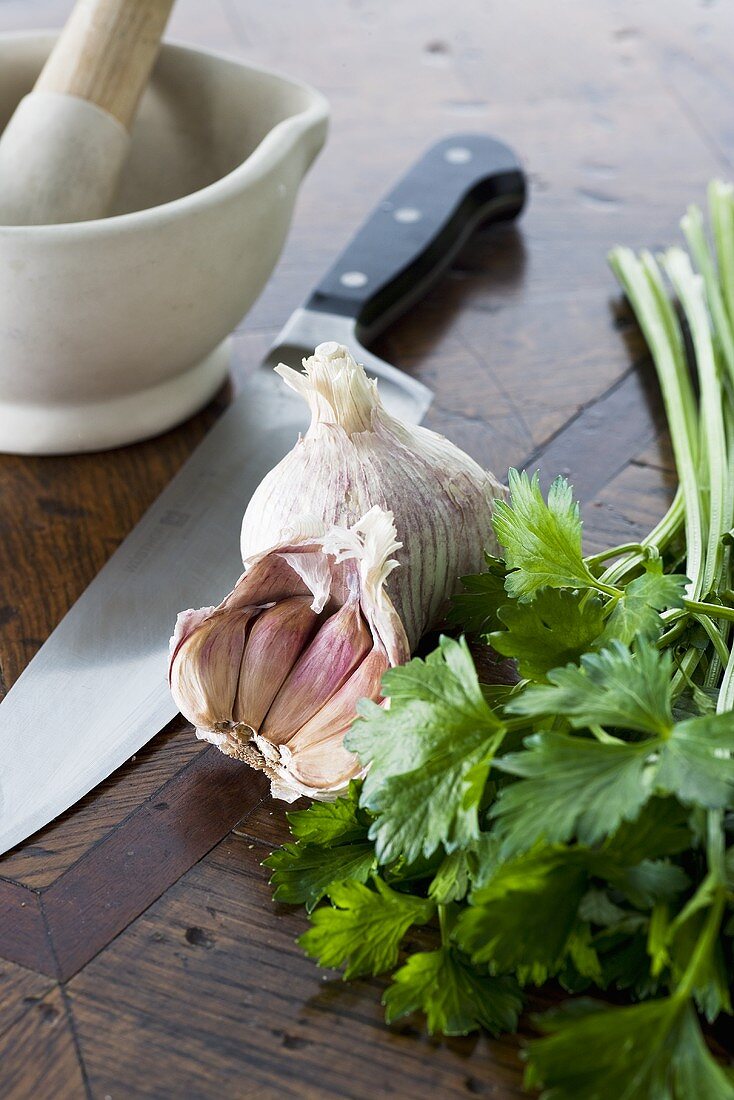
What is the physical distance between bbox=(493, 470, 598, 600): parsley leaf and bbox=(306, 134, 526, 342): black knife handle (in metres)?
0.48

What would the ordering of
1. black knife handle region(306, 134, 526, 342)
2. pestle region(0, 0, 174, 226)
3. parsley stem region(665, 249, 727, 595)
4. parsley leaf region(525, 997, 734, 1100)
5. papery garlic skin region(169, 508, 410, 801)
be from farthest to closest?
black knife handle region(306, 134, 526, 342)
pestle region(0, 0, 174, 226)
parsley stem region(665, 249, 727, 595)
papery garlic skin region(169, 508, 410, 801)
parsley leaf region(525, 997, 734, 1100)

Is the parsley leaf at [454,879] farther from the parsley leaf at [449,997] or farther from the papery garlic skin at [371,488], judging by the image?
the papery garlic skin at [371,488]

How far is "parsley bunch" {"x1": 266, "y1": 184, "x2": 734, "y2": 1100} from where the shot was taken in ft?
1.89

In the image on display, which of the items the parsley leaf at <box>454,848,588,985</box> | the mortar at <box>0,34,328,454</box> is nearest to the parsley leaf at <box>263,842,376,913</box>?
the parsley leaf at <box>454,848,588,985</box>

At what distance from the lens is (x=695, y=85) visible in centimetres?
177

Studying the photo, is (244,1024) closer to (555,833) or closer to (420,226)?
(555,833)

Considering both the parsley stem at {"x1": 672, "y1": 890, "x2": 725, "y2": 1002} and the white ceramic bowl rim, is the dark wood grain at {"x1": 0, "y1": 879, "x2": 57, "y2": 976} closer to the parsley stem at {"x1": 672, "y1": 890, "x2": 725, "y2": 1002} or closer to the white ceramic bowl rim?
the parsley stem at {"x1": 672, "y1": 890, "x2": 725, "y2": 1002}

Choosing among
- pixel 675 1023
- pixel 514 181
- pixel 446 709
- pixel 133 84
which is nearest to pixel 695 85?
pixel 514 181

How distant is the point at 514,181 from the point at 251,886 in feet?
3.08

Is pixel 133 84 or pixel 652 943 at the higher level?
pixel 133 84

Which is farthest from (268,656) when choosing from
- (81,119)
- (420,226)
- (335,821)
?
(420,226)

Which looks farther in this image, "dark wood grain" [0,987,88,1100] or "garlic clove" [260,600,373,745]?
"garlic clove" [260,600,373,745]

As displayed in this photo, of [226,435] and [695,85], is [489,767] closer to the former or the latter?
[226,435]

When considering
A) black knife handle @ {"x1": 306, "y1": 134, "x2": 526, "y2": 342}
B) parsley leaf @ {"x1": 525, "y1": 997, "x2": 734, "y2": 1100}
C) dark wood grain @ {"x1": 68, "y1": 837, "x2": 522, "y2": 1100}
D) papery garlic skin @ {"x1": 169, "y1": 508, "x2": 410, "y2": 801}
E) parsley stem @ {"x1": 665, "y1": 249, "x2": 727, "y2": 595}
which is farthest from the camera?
black knife handle @ {"x1": 306, "y1": 134, "x2": 526, "y2": 342}
